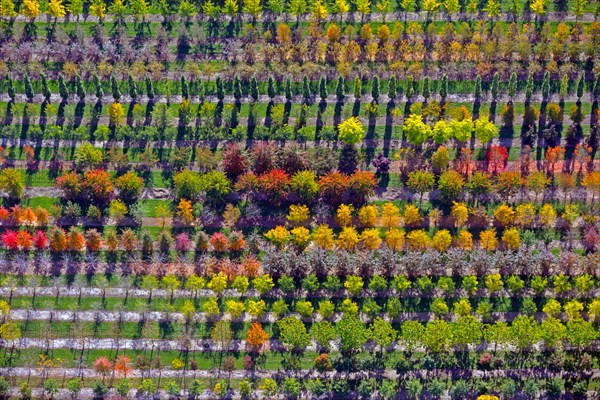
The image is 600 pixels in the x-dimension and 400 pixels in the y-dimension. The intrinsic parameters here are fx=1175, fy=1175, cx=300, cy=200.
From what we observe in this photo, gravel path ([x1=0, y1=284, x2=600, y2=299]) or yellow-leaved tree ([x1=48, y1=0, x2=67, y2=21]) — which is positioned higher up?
yellow-leaved tree ([x1=48, y1=0, x2=67, y2=21])

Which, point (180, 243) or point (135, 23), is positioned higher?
point (135, 23)

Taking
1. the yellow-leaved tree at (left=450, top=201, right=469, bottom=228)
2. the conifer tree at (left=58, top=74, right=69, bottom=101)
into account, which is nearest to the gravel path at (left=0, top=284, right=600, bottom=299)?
the yellow-leaved tree at (left=450, top=201, right=469, bottom=228)

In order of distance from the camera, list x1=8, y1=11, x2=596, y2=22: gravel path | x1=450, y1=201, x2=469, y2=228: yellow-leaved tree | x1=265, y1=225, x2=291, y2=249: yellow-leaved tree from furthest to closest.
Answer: x1=8, y1=11, x2=596, y2=22: gravel path < x1=450, y1=201, x2=469, y2=228: yellow-leaved tree < x1=265, y1=225, x2=291, y2=249: yellow-leaved tree

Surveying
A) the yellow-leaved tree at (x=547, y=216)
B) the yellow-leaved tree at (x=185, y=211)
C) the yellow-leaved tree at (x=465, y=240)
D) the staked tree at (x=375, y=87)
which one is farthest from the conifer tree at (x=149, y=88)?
the yellow-leaved tree at (x=547, y=216)

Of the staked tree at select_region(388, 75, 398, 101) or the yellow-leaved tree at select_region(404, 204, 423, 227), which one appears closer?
the yellow-leaved tree at select_region(404, 204, 423, 227)

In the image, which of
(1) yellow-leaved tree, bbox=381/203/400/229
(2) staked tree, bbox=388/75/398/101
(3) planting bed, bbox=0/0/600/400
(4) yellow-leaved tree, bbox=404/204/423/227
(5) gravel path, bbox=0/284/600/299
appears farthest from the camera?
(2) staked tree, bbox=388/75/398/101

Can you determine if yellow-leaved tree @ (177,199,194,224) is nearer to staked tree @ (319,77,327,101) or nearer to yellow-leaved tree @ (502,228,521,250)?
staked tree @ (319,77,327,101)

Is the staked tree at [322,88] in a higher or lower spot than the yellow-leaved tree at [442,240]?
higher

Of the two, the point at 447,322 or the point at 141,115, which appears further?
the point at 141,115

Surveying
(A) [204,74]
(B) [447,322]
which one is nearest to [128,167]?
(A) [204,74]

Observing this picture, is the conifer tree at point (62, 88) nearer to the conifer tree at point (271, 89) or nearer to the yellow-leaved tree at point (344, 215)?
the conifer tree at point (271, 89)

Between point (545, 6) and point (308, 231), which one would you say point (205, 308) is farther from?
point (545, 6)
